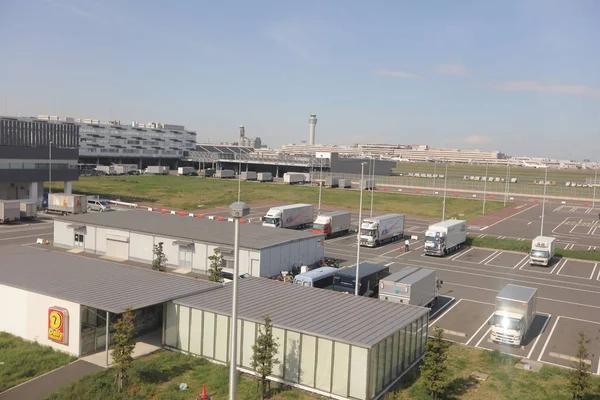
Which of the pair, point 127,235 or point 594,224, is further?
point 594,224

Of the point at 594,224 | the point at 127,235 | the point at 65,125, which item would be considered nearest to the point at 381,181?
the point at 594,224

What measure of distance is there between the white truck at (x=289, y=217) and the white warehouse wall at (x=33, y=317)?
36183 mm

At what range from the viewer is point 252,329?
70.5 ft

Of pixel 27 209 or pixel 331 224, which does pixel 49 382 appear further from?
pixel 27 209

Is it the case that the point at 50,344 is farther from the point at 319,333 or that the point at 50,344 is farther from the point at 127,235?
the point at 127,235

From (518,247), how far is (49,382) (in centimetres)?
4972

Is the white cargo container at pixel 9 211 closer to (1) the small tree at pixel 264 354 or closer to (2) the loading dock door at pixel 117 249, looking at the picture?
(2) the loading dock door at pixel 117 249

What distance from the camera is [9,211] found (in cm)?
6000

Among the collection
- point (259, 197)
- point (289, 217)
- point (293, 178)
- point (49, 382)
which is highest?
point (293, 178)

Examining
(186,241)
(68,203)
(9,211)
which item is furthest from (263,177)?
(186,241)

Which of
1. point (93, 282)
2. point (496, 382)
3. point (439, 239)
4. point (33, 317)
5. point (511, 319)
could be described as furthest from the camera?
point (439, 239)

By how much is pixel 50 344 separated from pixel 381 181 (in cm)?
12960

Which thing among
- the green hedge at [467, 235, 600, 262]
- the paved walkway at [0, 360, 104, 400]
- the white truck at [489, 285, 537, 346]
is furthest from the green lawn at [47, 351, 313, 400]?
the green hedge at [467, 235, 600, 262]

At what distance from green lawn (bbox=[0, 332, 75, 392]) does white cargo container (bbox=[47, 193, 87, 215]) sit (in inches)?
1774
